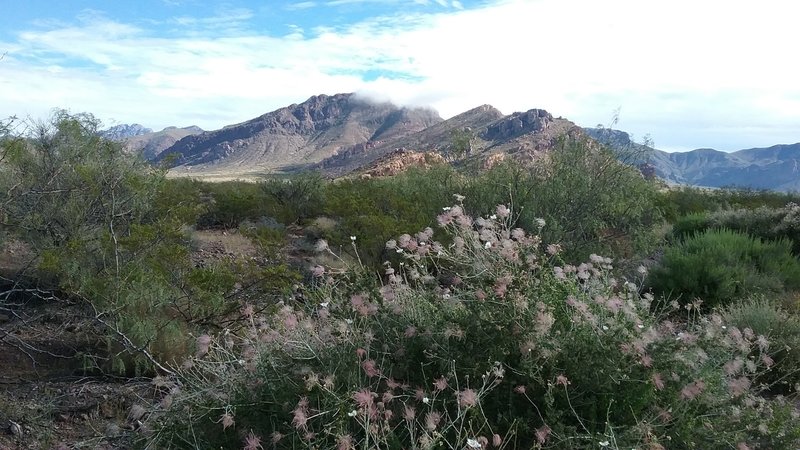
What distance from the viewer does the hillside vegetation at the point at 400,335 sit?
134 inches

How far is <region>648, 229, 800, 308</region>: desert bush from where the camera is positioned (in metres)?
8.70

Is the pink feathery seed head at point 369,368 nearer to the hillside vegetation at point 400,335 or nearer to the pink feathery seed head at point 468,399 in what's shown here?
the hillside vegetation at point 400,335

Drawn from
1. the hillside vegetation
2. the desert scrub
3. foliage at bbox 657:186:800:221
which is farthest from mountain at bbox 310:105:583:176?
the desert scrub

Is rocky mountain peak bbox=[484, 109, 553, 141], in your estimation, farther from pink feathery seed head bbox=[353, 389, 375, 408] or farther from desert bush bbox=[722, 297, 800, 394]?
pink feathery seed head bbox=[353, 389, 375, 408]

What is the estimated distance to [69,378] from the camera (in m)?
6.38

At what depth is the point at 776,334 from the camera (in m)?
6.26

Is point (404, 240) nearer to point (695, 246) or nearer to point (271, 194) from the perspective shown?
point (695, 246)

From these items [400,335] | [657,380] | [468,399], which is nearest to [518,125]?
[400,335]

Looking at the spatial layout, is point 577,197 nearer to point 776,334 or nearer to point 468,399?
point 776,334

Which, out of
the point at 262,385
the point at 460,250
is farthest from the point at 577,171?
the point at 262,385

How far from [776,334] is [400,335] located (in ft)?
14.1

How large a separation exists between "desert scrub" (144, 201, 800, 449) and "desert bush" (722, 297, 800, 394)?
2.18 meters

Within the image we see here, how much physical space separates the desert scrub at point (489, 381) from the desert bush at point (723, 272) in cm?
457

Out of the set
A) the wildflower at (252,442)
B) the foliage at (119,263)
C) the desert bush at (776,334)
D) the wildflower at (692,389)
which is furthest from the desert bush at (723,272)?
the wildflower at (252,442)
